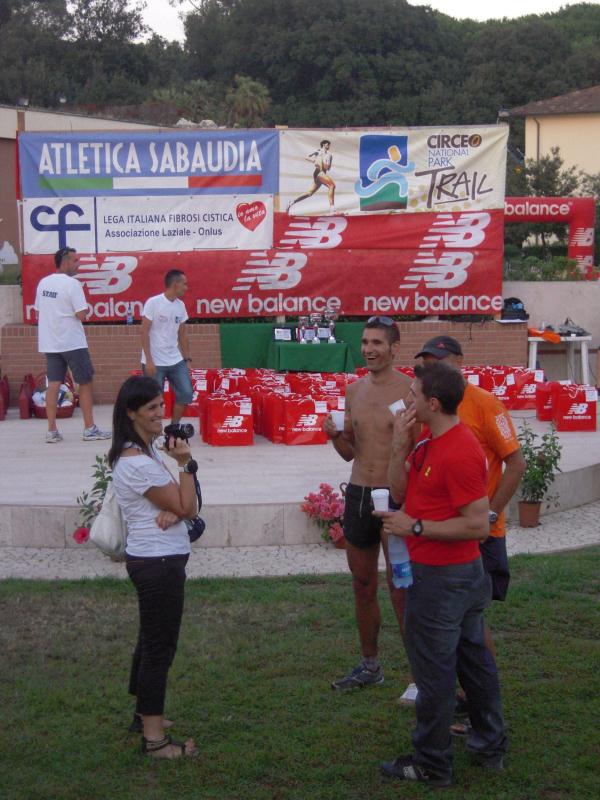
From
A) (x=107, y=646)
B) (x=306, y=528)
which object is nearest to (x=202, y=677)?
(x=107, y=646)

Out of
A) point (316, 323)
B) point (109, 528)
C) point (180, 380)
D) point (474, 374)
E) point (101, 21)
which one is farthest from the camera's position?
point (101, 21)

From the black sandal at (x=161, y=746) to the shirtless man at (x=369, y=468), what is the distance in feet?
3.15

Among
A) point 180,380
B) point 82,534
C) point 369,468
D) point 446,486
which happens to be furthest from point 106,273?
point 446,486

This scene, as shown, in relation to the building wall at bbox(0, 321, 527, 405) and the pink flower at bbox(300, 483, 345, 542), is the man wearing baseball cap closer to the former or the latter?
the pink flower at bbox(300, 483, 345, 542)

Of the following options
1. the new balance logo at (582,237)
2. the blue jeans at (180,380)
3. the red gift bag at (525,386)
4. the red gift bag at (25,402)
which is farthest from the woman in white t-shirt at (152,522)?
the new balance logo at (582,237)

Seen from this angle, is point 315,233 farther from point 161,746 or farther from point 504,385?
point 161,746

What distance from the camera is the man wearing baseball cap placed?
4672mm

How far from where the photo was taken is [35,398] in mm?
13219

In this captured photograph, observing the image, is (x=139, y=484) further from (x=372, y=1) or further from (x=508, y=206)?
(x=372, y=1)

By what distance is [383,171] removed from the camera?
1516 centimetres

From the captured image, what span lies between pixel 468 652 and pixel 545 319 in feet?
41.2

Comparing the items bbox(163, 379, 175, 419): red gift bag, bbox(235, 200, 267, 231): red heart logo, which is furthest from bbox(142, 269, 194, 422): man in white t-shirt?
bbox(235, 200, 267, 231): red heart logo

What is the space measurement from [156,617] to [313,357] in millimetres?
10184

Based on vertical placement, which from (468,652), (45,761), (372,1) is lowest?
(45,761)
